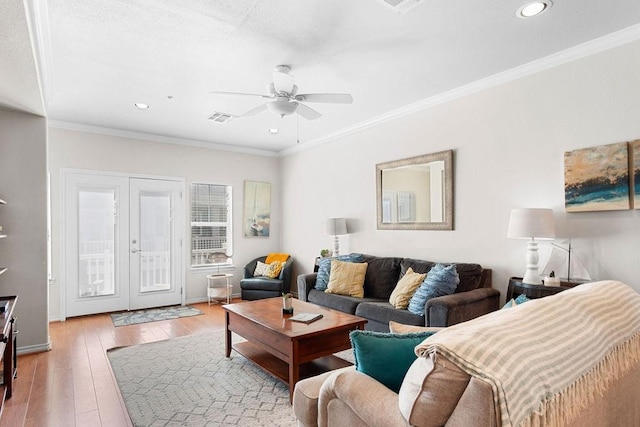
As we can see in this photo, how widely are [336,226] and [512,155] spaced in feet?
8.07

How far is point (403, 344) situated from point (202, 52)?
2.73 metres

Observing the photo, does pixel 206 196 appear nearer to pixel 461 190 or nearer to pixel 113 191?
pixel 113 191

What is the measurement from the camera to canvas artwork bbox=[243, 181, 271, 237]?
6.54 meters

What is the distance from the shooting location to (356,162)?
521 centimetres

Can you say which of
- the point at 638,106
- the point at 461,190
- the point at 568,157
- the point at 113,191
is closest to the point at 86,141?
the point at 113,191

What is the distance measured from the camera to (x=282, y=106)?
3.23 meters

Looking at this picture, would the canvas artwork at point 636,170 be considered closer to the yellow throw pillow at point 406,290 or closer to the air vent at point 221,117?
the yellow throw pillow at point 406,290

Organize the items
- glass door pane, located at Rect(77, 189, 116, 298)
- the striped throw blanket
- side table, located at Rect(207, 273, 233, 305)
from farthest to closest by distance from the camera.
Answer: side table, located at Rect(207, 273, 233, 305), glass door pane, located at Rect(77, 189, 116, 298), the striped throw blanket

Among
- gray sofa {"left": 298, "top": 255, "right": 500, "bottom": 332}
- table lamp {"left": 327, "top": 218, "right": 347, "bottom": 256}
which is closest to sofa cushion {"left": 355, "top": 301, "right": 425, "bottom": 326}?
gray sofa {"left": 298, "top": 255, "right": 500, "bottom": 332}

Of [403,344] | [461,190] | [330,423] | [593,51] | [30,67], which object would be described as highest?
[593,51]

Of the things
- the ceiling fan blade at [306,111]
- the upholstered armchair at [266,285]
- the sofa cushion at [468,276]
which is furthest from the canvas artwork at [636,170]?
the upholstered armchair at [266,285]

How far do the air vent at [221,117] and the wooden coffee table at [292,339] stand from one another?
8.23 feet

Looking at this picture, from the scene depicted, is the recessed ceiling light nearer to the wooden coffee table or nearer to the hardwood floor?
the wooden coffee table

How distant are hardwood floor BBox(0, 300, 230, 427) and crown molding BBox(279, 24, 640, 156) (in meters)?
3.37
